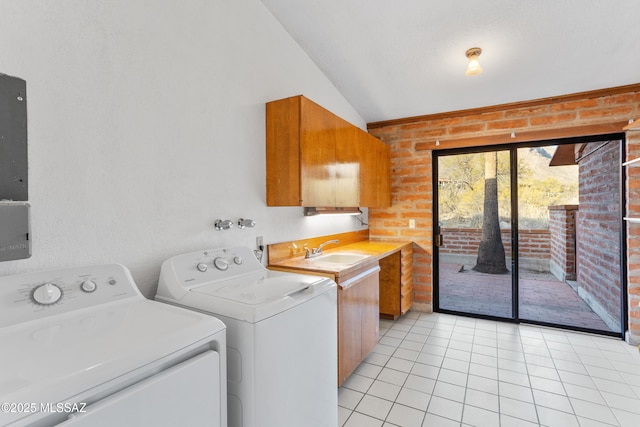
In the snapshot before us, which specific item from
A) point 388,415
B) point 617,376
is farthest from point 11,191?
point 617,376

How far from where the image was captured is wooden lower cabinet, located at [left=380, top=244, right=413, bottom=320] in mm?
3461

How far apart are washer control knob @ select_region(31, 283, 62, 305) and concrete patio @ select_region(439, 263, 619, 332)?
367cm

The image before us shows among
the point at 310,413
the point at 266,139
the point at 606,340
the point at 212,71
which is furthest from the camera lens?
the point at 606,340

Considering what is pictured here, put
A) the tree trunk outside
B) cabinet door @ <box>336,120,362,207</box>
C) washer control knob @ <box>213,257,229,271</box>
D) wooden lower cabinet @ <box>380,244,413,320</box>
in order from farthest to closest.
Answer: the tree trunk outside < wooden lower cabinet @ <box>380,244,413,320</box> < cabinet door @ <box>336,120,362,207</box> < washer control knob @ <box>213,257,229,271</box>

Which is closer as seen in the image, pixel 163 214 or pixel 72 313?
pixel 72 313

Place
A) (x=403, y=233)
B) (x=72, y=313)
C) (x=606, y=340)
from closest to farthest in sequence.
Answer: (x=72, y=313) < (x=606, y=340) < (x=403, y=233)

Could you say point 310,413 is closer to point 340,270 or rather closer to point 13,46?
point 340,270

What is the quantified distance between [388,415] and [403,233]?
2285 mm

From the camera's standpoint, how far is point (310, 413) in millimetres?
1476

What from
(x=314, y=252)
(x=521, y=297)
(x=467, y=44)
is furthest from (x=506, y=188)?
(x=314, y=252)

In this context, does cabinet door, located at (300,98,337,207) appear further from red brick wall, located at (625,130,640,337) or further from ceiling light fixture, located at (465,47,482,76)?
red brick wall, located at (625,130,640,337)

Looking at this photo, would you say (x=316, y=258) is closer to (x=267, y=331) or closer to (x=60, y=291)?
(x=267, y=331)

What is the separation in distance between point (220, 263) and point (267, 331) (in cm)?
65

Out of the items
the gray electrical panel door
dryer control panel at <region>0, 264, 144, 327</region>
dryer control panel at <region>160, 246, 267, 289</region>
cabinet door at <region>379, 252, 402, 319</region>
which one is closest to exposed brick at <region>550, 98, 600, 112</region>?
cabinet door at <region>379, 252, 402, 319</region>
